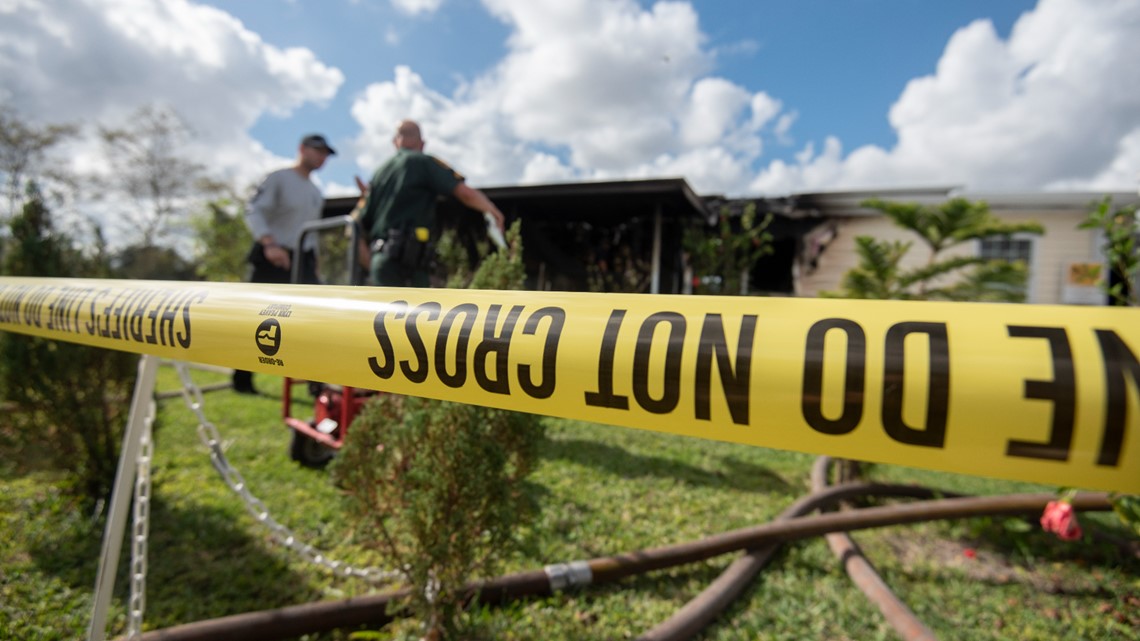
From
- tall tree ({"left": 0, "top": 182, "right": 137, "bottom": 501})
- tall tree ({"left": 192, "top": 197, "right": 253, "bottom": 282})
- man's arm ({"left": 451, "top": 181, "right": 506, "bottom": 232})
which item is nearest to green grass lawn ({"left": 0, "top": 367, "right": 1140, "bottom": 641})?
tall tree ({"left": 0, "top": 182, "right": 137, "bottom": 501})

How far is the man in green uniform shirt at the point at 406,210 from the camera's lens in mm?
3410

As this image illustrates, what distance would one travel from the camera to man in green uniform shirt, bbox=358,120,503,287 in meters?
3.41

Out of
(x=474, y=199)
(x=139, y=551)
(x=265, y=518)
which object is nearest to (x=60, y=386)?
(x=265, y=518)

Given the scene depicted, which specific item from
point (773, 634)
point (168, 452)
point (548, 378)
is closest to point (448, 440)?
point (548, 378)

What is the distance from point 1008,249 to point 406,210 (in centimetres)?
1240

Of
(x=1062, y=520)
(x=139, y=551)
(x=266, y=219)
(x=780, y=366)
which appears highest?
(x=266, y=219)

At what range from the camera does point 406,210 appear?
11.4 ft

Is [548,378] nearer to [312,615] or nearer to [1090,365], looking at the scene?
[1090,365]

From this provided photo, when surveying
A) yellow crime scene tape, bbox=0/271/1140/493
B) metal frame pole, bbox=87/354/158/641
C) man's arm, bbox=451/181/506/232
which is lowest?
metal frame pole, bbox=87/354/158/641

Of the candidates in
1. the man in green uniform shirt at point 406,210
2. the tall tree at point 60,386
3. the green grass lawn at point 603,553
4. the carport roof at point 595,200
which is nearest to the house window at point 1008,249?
the carport roof at point 595,200

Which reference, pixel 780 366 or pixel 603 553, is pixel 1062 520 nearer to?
pixel 603 553

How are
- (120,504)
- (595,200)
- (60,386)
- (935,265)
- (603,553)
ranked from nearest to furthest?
(120,504)
(603,553)
(60,386)
(935,265)
(595,200)

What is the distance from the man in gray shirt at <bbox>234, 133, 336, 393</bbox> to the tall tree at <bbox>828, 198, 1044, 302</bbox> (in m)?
4.69

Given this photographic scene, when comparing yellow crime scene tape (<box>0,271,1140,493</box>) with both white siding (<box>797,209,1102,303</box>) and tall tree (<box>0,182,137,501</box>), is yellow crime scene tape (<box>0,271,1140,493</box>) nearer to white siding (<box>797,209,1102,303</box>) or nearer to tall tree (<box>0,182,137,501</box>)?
tall tree (<box>0,182,137,501</box>)
